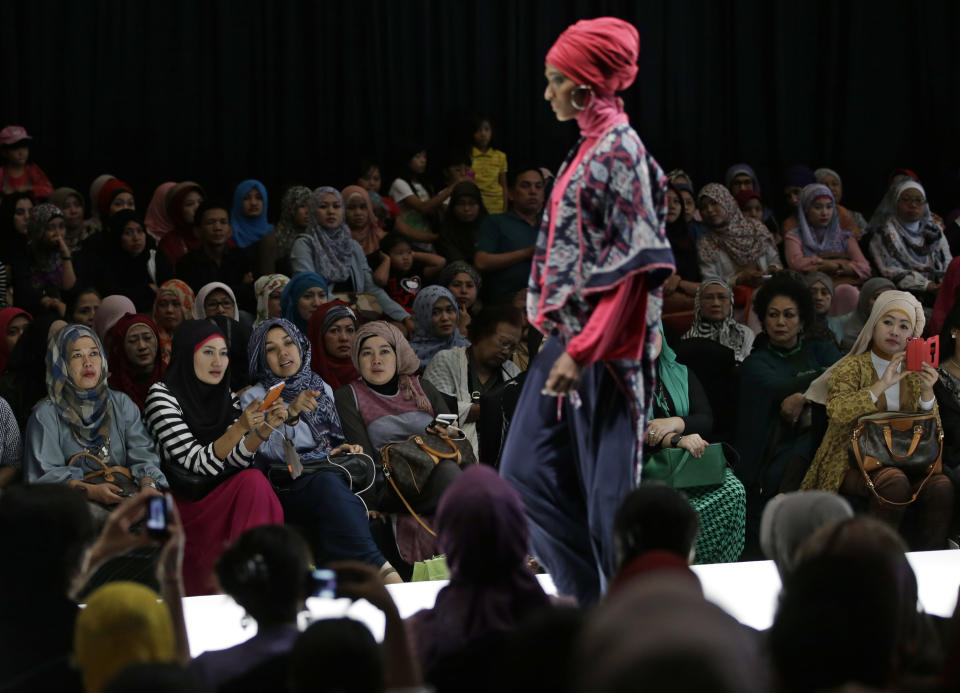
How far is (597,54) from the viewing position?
7.82ft

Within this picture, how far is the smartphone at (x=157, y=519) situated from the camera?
2.13 m

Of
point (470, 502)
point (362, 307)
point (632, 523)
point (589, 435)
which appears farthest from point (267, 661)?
point (362, 307)

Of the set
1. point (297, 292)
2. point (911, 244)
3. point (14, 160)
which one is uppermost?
point (14, 160)

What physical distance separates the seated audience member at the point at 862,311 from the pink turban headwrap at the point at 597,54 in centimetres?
321

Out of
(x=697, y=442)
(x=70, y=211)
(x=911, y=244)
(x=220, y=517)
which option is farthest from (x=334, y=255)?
(x=911, y=244)

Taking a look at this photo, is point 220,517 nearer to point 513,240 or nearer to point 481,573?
point 481,573

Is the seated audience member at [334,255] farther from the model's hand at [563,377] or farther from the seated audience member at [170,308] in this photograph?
the model's hand at [563,377]

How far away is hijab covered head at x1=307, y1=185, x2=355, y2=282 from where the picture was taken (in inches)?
213

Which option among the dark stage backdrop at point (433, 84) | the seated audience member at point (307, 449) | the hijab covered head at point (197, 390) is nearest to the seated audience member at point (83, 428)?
the hijab covered head at point (197, 390)

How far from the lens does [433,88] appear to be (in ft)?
24.2

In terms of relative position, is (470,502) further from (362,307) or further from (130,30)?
(130,30)

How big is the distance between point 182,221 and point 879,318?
3311 mm

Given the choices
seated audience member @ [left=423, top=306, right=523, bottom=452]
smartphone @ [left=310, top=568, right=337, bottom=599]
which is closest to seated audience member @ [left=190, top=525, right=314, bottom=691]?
smartphone @ [left=310, top=568, right=337, bottom=599]

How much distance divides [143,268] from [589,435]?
350 cm
